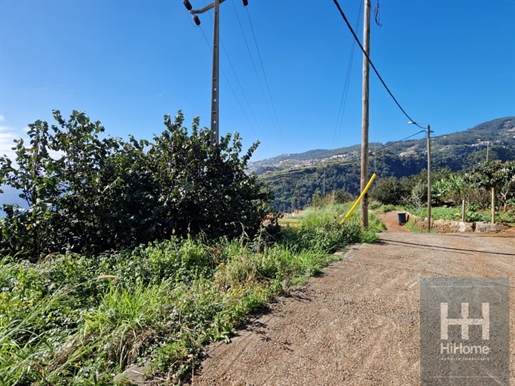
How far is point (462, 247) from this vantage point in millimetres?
5711

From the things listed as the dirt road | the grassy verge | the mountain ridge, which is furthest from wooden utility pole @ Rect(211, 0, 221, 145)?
the mountain ridge

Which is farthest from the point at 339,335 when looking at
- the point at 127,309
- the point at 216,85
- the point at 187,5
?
the point at 187,5

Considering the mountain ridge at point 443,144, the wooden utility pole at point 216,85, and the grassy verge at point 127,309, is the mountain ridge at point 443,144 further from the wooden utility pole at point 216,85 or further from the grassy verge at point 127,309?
the grassy verge at point 127,309

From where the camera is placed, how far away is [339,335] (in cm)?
222

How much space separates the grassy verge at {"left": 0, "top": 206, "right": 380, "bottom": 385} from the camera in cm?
176

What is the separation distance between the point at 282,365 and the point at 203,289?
1272mm

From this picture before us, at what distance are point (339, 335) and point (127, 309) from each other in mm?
1780

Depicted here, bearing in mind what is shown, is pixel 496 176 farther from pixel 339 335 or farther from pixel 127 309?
pixel 127 309

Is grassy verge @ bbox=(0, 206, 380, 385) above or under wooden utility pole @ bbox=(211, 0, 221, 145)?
under

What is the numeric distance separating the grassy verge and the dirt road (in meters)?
0.22

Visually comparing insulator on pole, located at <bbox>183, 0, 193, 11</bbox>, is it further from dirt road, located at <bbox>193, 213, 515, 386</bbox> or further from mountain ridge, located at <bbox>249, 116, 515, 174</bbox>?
mountain ridge, located at <bbox>249, 116, 515, 174</bbox>

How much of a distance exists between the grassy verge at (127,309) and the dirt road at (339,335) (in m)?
0.22

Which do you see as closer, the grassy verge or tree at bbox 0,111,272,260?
the grassy verge

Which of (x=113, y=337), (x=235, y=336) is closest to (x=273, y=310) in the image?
(x=235, y=336)
